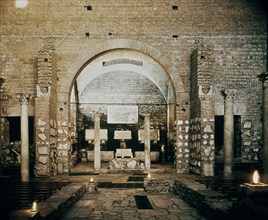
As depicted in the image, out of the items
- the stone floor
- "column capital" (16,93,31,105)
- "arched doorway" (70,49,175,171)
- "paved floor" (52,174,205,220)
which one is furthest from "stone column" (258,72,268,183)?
"arched doorway" (70,49,175,171)

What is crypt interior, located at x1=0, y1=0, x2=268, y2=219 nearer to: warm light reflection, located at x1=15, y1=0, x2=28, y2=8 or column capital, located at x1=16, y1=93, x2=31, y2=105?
warm light reflection, located at x1=15, y1=0, x2=28, y2=8

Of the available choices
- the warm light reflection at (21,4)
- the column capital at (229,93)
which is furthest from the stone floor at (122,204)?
the warm light reflection at (21,4)

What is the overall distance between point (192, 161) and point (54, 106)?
5.85m

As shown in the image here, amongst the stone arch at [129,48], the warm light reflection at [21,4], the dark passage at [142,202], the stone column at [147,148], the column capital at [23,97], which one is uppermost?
the warm light reflection at [21,4]

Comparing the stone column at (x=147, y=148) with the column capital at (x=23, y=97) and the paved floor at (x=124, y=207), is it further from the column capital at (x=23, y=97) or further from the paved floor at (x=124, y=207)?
the column capital at (x=23, y=97)

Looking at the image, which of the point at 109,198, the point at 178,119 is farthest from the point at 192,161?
A: the point at 109,198

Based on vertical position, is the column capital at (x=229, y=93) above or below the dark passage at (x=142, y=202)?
above

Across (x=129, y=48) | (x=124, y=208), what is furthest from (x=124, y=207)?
(x=129, y=48)

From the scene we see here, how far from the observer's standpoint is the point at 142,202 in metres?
8.70

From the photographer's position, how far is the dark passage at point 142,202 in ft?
26.8

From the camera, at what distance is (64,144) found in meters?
13.1

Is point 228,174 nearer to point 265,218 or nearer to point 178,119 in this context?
point 178,119

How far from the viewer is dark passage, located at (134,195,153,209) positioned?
26.8 ft

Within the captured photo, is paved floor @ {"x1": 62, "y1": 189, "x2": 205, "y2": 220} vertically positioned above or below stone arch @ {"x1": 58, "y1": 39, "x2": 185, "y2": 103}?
below
